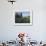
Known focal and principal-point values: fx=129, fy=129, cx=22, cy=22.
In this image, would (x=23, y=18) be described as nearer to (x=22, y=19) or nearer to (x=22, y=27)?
(x=22, y=19)

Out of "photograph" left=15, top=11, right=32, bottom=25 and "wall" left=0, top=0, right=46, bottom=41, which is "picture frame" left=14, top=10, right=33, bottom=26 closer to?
"photograph" left=15, top=11, right=32, bottom=25

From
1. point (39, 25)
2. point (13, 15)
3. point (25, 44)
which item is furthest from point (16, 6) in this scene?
point (25, 44)

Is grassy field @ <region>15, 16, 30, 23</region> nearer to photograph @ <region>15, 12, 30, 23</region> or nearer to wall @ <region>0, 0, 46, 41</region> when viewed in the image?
photograph @ <region>15, 12, 30, 23</region>

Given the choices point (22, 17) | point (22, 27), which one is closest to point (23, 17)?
point (22, 17)

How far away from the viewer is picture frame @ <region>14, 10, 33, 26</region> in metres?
4.48

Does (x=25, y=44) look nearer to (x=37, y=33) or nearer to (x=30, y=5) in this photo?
(x=37, y=33)

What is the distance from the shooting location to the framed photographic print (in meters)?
4.49

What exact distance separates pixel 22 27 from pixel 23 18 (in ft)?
1.05

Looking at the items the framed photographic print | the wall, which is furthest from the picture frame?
the wall

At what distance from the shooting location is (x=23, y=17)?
4523 mm

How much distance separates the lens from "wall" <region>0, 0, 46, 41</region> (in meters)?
4.45

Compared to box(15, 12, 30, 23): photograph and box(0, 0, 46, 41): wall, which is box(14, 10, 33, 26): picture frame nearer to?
box(15, 12, 30, 23): photograph

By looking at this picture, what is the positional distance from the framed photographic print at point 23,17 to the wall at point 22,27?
140 millimetres

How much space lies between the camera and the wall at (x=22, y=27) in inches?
175
